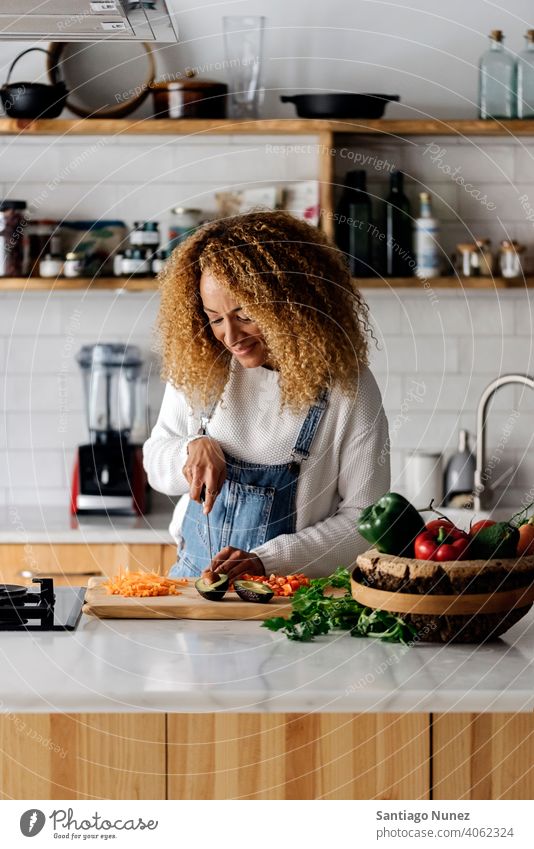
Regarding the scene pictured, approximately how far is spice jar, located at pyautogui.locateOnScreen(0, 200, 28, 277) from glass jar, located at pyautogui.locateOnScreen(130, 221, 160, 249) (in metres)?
0.34

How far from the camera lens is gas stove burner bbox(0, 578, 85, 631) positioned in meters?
1.67

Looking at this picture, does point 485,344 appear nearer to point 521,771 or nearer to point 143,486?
point 143,486

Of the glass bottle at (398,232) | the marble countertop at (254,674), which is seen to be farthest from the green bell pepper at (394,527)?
the glass bottle at (398,232)

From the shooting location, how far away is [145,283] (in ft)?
10.6

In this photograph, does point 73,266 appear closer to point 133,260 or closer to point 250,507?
point 133,260

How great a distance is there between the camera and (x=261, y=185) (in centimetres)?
331

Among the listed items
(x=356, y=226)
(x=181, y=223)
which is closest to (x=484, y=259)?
(x=356, y=226)

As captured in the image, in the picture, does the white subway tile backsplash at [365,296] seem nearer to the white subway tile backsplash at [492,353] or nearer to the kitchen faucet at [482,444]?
the white subway tile backsplash at [492,353]

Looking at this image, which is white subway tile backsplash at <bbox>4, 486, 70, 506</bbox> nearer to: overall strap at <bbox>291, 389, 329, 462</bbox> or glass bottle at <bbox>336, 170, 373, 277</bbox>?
glass bottle at <bbox>336, 170, 373, 277</bbox>

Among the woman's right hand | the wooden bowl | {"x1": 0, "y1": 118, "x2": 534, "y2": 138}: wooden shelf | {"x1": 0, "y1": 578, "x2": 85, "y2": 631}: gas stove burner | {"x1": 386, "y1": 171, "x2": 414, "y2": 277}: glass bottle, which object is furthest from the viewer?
{"x1": 386, "y1": 171, "x2": 414, "y2": 277}: glass bottle

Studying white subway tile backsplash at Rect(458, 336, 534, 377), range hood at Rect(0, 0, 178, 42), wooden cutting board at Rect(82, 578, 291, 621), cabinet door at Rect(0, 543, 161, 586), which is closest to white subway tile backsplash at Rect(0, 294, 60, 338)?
cabinet door at Rect(0, 543, 161, 586)

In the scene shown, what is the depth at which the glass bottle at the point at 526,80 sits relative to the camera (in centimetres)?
318
